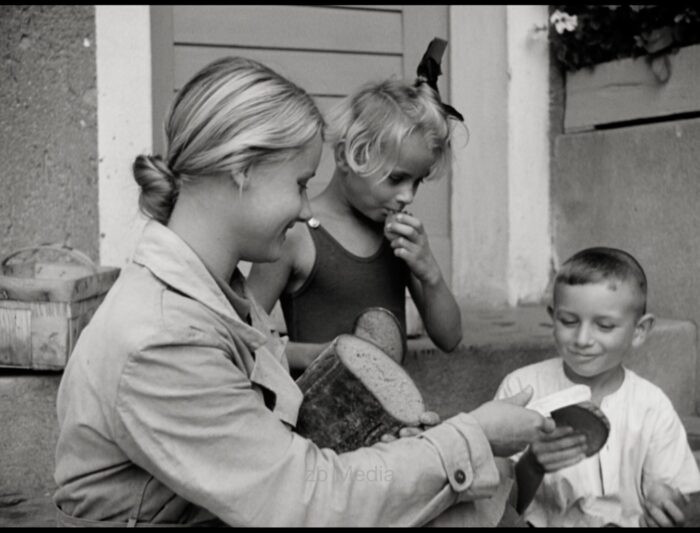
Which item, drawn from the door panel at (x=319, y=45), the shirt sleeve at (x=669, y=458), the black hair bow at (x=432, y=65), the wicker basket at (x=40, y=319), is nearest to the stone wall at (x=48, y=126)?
the door panel at (x=319, y=45)

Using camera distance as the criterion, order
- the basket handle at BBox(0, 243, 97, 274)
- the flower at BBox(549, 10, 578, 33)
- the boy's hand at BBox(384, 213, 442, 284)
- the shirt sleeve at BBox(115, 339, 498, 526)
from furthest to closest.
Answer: the flower at BBox(549, 10, 578, 33)
the basket handle at BBox(0, 243, 97, 274)
the boy's hand at BBox(384, 213, 442, 284)
the shirt sleeve at BBox(115, 339, 498, 526)

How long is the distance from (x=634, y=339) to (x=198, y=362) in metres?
1.43

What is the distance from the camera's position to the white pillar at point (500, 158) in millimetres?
4387

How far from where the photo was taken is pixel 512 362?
3.53 metres

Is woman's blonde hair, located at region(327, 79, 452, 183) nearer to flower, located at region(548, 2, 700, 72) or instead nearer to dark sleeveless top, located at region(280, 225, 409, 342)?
dark sleeveless top, located at region(280, 225, 409, 342)

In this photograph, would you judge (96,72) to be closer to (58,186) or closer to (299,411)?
(58,186)

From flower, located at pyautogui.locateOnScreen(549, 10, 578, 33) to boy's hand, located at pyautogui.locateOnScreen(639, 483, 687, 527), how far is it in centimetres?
247

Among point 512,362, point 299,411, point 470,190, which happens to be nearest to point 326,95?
point 470,190

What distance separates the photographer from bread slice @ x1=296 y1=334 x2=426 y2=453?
6.23 feet

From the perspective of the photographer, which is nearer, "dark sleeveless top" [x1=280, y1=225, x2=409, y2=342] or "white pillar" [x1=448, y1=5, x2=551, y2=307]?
"dark sleeveless top" [x1=280, y1=225, x2=409, y2=342]

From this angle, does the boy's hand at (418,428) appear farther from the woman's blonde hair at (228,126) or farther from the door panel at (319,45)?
the door panel at (319,45)

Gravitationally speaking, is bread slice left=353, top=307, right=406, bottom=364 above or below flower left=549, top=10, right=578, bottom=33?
below

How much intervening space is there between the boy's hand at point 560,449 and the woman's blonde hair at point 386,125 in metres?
0.92

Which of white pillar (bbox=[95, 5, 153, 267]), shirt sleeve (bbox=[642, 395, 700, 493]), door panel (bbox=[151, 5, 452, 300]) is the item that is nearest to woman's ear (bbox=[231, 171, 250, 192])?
shirt sleeve (bbox=[642, 395, 700, 493])
